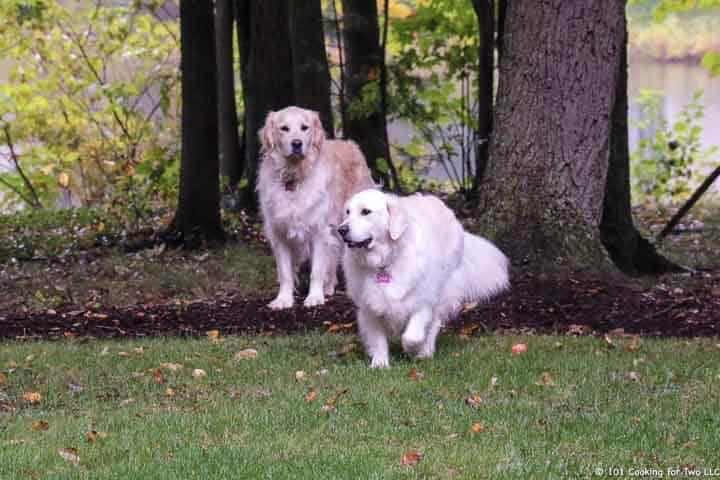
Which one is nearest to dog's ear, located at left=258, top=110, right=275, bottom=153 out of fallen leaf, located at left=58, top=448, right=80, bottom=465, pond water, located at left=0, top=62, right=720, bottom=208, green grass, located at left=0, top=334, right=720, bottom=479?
green grass, located at left=0, top=334, right=720, bottom=479

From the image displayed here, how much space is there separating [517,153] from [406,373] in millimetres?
3416

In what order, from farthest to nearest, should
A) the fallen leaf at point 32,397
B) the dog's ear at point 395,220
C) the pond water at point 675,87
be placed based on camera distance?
the pond water at point 675,87 < the dog's ear at point 395,220 < the fallen leaf at point 32,397

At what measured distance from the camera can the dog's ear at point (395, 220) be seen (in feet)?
22.2

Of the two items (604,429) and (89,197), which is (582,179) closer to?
(604,429)

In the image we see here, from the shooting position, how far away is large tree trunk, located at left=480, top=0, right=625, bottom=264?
9.39 metres

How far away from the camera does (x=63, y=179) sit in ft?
67.2

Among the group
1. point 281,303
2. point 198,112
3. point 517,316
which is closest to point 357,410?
point 517,316

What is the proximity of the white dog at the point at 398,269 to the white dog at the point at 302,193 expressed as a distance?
2461mm

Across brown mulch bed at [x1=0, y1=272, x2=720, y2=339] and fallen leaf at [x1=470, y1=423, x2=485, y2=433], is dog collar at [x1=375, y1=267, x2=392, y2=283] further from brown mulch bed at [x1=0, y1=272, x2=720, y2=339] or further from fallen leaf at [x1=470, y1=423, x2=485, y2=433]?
fallen leaf at [x1=470, y1=423, x2=485, y2=433]

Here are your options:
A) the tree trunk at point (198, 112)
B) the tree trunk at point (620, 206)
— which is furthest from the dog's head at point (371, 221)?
the tree trunk at point (198, 112)

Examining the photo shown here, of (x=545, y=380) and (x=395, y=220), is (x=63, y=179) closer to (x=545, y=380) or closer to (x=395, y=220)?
(x=395, y=220)

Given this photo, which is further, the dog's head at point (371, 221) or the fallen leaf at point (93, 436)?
the dog's head at point (371, 221)

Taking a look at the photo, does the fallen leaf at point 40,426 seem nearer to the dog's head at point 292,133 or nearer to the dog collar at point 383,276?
the dog collar at point 383,276

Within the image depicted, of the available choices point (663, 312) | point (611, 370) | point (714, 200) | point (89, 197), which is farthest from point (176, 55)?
point (611, 370)
